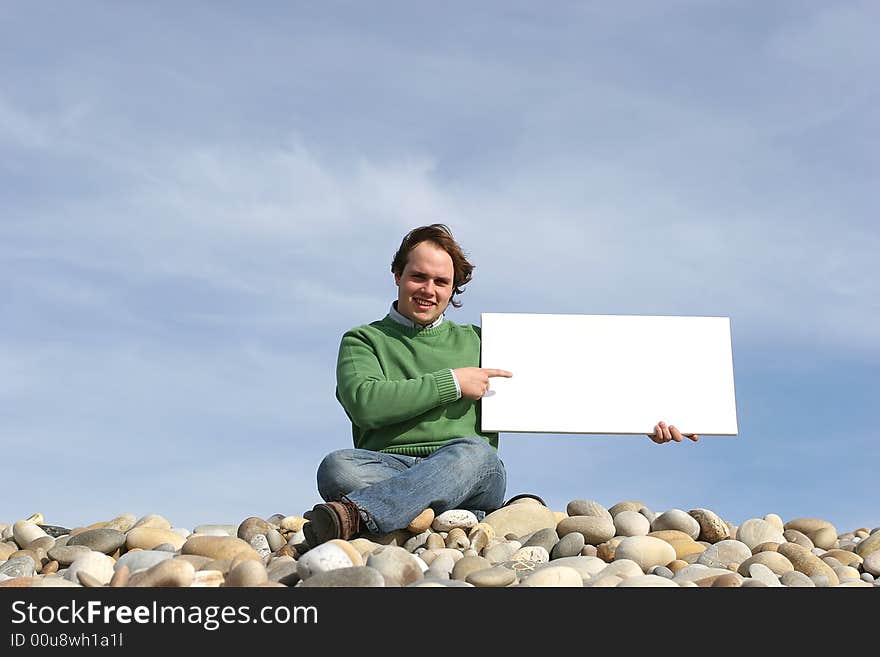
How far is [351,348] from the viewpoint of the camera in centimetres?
485

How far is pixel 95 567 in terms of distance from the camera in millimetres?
3334

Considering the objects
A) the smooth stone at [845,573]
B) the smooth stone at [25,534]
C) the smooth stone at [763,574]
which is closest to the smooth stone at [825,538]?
the smooth stone at [845,573]

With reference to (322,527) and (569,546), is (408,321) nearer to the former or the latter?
(322,527)

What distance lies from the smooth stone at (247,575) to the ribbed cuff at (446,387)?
5.61 feet

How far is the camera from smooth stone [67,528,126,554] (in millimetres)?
4238

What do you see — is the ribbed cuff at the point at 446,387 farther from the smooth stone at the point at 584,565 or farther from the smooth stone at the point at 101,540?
the smooth stone at the point at 101,540

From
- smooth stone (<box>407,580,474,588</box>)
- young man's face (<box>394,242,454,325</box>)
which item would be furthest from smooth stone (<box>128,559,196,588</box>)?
young man's face (<box>394,242,454,325</box>)

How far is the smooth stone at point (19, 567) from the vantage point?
3.84m

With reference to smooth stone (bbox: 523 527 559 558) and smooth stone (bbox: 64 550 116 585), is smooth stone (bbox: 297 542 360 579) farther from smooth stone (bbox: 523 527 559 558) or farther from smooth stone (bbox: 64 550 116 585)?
smooth stone (bbox: 523 527 559 558)

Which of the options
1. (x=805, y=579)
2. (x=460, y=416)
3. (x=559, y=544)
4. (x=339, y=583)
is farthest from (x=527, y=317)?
(x=339, y=583)

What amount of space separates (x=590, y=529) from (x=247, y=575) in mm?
1747

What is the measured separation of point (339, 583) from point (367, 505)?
1262 millimetres

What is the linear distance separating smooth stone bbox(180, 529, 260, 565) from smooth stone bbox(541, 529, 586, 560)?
4.14 ft

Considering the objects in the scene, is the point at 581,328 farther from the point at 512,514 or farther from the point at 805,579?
the point at 805,579
